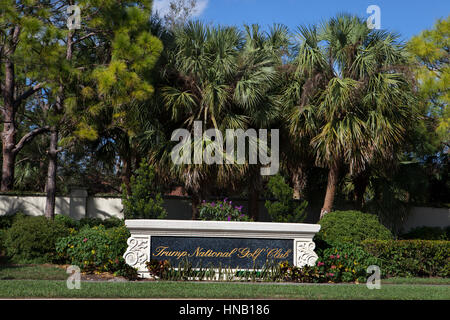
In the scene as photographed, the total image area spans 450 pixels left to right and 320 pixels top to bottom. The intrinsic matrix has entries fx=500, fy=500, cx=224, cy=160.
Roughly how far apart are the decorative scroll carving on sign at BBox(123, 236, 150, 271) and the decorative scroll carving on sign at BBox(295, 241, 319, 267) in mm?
3519

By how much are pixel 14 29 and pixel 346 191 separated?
14061 mm

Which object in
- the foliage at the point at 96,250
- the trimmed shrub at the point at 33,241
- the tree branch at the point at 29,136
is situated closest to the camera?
the foliage at the point at 96,250

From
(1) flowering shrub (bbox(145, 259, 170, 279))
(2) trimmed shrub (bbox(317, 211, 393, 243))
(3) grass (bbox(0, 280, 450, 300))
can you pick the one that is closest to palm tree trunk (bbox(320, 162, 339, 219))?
(2) trimmed shrub (bbox(317, 211, 393, 243))

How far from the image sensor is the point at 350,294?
9.24 meters

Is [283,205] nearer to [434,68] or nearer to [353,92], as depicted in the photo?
[353,92]

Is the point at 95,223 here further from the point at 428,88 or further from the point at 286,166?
the point at 428,88

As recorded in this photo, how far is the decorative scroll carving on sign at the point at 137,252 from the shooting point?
11454 mm

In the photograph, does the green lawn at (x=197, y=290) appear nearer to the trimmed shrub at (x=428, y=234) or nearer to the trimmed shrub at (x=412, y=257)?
the trimmed shrub at (x=412, y=257)

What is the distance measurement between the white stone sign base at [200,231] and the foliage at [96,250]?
0.41 metres

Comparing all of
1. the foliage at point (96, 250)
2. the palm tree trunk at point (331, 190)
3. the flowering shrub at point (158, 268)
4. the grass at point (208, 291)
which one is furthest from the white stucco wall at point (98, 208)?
the grass at point (208, 291)

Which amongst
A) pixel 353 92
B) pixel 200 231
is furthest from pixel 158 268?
pixel 353 92

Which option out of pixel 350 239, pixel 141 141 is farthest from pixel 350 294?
pixel 141 141

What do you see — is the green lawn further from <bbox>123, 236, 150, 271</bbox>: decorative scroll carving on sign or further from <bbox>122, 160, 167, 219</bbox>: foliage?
<bbox>122, 160, 167, 219</bbox>: foliage

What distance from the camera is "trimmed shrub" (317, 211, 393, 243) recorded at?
46.9ft
